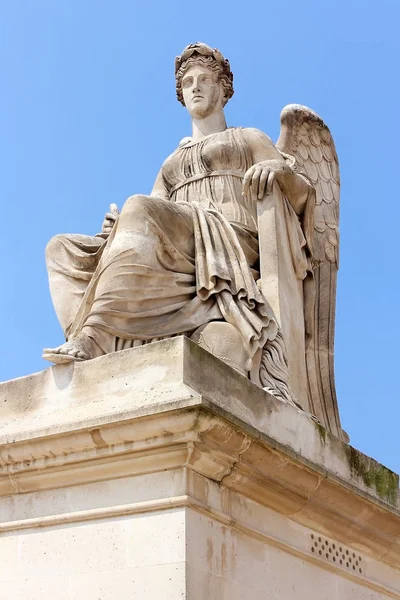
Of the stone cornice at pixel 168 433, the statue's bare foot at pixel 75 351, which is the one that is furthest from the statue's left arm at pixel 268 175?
the statue's bare foot at pixel 75 351

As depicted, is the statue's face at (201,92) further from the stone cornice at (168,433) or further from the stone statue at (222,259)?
the stone cornice at (168,433)

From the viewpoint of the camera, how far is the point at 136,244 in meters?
7.37

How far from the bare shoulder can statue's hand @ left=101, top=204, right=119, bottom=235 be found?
127 cm

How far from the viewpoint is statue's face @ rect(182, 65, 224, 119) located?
9.33 meters

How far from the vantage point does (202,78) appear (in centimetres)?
936

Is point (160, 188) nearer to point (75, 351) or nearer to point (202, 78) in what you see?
point (202, 78)

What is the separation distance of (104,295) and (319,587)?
2452 mm

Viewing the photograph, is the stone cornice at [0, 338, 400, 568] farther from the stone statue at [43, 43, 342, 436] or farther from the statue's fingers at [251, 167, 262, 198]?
the statue's fingers at [251, 167, 262, 198]

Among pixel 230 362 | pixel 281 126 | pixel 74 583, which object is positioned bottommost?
pixel 74 583

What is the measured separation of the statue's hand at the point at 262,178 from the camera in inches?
327

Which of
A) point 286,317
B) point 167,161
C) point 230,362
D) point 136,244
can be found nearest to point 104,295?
point 136,244

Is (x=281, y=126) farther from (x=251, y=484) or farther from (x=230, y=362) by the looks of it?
(x=251, y=484)

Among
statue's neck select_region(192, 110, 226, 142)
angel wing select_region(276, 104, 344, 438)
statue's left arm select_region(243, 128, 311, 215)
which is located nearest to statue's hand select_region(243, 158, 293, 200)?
statue's left arm select_region(243, 128, 311, 215)

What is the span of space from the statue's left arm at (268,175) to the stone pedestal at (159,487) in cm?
197
